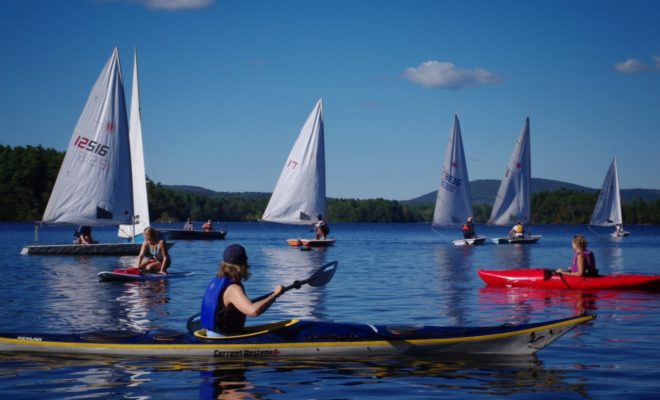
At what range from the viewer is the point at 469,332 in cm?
1298

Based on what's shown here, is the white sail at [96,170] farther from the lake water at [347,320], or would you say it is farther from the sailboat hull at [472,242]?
the sailboat hull at [472,242]

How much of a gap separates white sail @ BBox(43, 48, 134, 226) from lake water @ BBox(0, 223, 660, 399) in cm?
399

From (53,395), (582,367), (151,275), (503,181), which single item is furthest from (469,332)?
(503,181)

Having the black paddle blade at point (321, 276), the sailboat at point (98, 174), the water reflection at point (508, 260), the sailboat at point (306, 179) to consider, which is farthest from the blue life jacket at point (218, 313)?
the sailboat at point (306, 179)

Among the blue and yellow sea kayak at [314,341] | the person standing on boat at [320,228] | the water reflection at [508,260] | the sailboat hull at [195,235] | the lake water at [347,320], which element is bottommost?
the lake water at [347,320]

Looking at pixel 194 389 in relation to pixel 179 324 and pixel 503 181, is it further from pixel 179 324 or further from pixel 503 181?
pixel 503 181

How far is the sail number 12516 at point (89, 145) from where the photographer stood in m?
38.3

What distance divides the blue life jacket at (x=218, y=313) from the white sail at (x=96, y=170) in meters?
26.9

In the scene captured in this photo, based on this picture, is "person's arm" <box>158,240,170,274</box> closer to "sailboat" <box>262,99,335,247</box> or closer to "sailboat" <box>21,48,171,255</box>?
"sailboat" <box>21,48,171,255</box>

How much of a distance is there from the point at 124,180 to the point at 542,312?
24363 mm

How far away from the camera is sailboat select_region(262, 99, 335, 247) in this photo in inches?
2178

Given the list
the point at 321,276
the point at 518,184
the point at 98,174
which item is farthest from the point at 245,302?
the point at 518,184

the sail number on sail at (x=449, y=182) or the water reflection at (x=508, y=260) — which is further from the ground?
the sail number on sail at (x=449, y=182)

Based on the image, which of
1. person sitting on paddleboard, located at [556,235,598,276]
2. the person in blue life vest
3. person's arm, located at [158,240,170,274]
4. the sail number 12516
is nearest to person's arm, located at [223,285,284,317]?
the person in blue life vest
